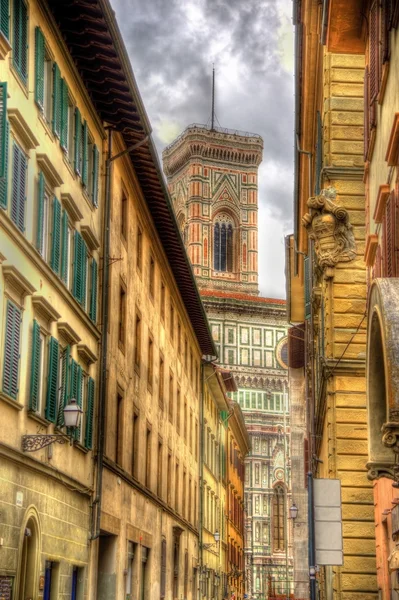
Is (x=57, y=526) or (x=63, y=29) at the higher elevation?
(x=63, y=29)

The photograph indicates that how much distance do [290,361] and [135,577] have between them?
21.5 meters

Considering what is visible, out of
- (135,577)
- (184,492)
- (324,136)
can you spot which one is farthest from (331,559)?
(184,492)

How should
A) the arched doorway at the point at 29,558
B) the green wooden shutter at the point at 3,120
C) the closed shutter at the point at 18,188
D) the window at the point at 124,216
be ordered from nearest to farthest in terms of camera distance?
the green wooden shutter at the point at 3,120
the closed shutter at the point at 18,188
the arched doorway at the point at 29,558
the window at the point at 124,216

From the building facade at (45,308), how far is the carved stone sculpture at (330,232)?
465 centimetres

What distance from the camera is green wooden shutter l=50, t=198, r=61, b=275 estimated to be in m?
19.9

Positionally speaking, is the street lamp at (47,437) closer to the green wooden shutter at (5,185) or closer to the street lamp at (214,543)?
the green wooden shutter at (5,185)

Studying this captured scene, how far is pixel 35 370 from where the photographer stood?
1816 centimetres

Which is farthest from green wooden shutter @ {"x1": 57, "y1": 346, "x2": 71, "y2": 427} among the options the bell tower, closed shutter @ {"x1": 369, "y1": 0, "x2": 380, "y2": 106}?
the bell tower

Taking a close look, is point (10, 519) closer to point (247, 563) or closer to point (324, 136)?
point (324, 136)

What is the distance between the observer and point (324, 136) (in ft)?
76.0

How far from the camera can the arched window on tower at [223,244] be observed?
117125 mm

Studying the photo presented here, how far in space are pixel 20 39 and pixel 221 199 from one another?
336ft

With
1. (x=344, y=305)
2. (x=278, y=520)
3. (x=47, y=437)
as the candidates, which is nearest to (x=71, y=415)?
(x=47, y=437)

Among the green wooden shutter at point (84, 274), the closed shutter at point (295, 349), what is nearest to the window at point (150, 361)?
the green wooden shutter at point (84, 274)
